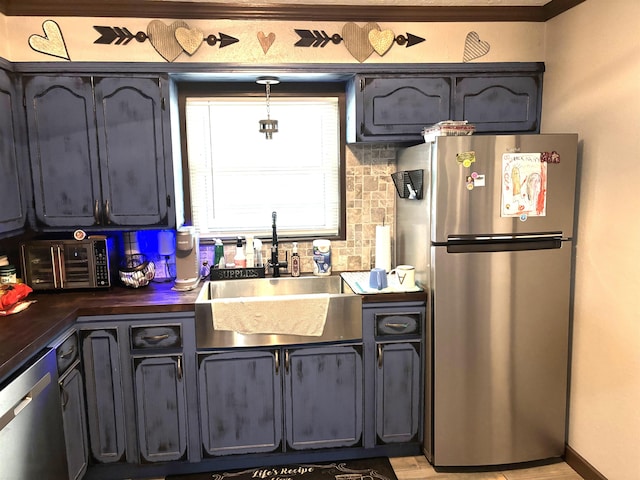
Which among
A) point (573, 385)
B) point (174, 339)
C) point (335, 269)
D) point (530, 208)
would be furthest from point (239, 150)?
point (573, 385)

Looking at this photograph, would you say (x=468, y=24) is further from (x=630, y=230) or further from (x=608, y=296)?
(x=608, y=296)

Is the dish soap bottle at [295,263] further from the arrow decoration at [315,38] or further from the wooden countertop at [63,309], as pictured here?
the arrow decoration at [315,38]

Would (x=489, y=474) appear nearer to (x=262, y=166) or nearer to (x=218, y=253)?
(x=218, y=253)

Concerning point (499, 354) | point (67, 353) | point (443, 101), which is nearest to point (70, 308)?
point (67, 353)

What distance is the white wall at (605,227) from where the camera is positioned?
211 centimetres

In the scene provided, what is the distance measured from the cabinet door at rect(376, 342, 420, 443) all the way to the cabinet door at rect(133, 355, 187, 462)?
101 centimetres

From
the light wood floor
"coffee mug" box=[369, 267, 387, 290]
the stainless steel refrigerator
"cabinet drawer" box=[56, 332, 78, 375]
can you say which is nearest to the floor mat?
the light wood floor

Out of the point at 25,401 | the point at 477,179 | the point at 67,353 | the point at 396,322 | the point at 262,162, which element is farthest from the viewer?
the point at 262,162

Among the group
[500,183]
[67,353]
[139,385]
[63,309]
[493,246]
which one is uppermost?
[500,183]

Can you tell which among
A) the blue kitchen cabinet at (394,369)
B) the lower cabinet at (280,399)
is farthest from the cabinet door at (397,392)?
the lower cabinet at (280,399)

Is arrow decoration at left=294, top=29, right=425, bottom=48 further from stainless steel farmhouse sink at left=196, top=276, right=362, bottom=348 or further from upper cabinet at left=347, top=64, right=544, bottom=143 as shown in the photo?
stainless steel farmhouse sink at left=196, top=276, right=362, bottom=348

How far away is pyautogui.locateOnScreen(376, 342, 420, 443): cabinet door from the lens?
2.49 meters

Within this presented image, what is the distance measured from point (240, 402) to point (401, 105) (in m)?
1.81

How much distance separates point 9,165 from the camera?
7.79 ft
